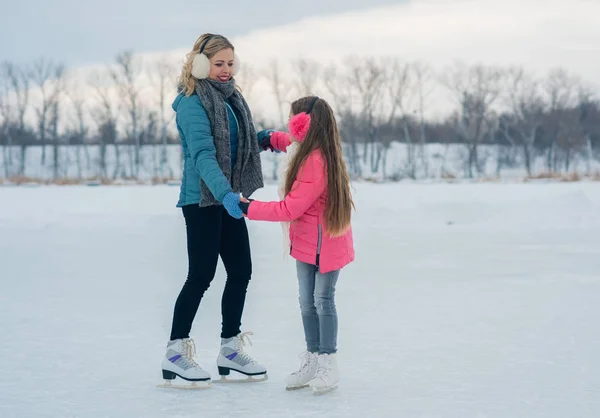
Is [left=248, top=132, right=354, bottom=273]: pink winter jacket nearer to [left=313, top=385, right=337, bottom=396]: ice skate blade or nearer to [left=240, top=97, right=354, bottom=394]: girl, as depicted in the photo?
[left=240, top=97, right=354, bottom=394]: girl

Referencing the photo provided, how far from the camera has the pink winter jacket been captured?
334 cm

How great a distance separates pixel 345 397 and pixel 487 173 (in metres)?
46.5

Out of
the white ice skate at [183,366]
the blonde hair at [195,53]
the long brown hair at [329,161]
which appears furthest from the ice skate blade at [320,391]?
the blonde hair at [195,53]

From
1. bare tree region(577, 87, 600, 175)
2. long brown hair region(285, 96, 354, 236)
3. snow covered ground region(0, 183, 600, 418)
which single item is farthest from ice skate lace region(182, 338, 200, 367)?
bare tree region(577, 87, 600, 175)

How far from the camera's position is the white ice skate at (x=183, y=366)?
3.54 metres

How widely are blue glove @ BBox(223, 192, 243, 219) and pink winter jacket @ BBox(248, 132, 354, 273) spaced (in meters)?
0.05

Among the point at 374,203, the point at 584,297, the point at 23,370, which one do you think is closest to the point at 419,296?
the point at 584,297

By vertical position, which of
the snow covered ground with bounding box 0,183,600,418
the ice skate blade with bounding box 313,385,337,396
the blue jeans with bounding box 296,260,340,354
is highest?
the blue jeans with bounding box 296,260,340,354

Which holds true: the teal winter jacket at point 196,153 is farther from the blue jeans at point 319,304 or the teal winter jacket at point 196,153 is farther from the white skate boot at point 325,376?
the white skate boot at point 325,376

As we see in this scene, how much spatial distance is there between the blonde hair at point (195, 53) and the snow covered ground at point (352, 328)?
1331 mm

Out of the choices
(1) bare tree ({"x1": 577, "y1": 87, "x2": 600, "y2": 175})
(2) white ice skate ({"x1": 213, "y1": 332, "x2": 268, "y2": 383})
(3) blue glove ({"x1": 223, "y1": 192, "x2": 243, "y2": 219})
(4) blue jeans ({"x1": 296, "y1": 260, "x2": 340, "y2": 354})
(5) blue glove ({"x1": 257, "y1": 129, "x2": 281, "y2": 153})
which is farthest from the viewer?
(1) bare tree ({"x1": 577, "y1": 87, "x2": 600, "y2": 175})

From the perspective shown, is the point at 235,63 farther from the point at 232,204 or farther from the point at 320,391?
the point at 320,391

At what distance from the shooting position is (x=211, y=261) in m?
3.51

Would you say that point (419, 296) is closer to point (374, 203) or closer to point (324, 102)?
point (324, 102)
